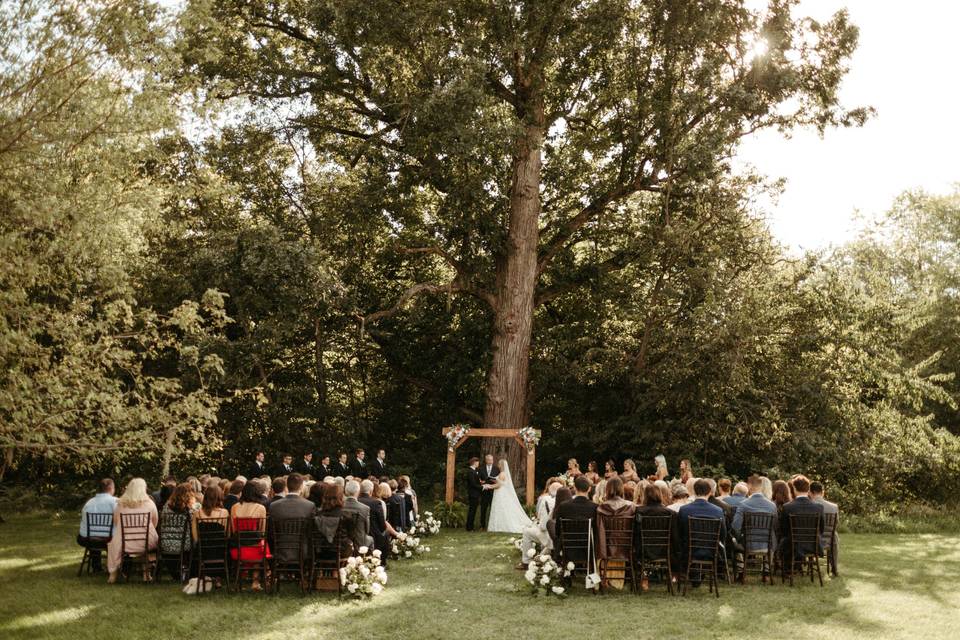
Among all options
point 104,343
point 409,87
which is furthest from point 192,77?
point 409,87

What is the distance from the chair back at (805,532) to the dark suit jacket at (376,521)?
5.15 m

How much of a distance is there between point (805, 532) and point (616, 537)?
2.42 metres

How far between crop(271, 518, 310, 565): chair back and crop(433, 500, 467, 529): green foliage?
7230 millimetres

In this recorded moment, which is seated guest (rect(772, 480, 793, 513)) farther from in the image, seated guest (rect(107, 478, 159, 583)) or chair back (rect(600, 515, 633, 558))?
seated guest (rect(107, 478, 159, 583))

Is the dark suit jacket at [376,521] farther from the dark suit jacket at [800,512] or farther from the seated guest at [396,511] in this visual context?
the dark suit jacket at [800,512]

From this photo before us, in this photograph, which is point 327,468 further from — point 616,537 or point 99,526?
point 616,537

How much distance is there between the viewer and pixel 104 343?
9.28m

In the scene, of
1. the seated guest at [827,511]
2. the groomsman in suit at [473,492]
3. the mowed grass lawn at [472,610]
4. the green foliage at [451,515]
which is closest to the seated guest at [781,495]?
the seated guest at [827,511]

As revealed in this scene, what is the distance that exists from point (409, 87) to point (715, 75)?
6770 mm

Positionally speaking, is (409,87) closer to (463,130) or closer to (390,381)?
(463,130)

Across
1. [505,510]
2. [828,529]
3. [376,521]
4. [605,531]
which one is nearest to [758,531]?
[828,529]

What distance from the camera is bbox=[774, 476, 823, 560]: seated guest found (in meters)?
10.6

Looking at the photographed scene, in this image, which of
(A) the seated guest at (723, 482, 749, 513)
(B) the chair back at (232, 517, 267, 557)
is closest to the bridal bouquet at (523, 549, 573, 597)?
(A) the seated guest at (723, 482, 749, 513)

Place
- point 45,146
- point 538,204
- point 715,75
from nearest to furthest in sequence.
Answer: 1. point 45,146
2. point 715,75
3. point 538,204
